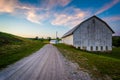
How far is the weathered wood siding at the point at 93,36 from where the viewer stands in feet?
123

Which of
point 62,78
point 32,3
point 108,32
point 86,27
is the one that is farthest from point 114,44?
point 62,78

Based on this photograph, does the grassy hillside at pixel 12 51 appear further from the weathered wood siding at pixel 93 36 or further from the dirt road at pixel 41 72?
the weathered wood siding at pixel 93 36

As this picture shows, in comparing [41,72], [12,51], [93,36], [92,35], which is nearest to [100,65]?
[41,72]

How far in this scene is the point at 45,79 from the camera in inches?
290

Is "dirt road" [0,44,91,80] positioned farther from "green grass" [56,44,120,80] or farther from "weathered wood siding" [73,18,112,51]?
"weathered wood siding" [73,18,112,51]

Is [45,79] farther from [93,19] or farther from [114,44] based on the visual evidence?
[114,44]

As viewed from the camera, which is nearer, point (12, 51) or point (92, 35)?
point (12, 51)

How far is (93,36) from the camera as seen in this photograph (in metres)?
38.6

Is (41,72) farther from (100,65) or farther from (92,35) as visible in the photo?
(92,35)

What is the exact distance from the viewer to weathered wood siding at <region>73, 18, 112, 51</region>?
37.4m

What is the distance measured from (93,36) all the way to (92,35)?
44 cm

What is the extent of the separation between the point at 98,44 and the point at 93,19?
7.63 meters

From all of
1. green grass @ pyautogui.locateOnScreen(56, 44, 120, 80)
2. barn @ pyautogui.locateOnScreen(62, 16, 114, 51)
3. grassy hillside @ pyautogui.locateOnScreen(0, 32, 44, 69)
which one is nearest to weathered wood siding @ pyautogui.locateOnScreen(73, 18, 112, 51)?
barn @ pyautogui.locateOnScreen(62, 16, 114, 51)

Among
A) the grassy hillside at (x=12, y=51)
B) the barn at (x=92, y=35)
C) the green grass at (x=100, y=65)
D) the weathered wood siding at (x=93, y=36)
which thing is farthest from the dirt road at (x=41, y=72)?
the weathered wood siding at (x=93, y=36)
